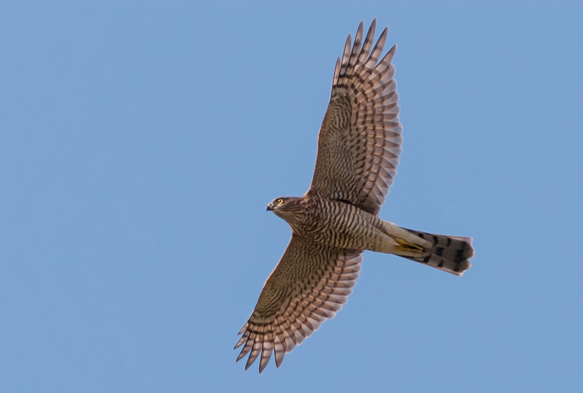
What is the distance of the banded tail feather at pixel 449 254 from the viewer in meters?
13.9

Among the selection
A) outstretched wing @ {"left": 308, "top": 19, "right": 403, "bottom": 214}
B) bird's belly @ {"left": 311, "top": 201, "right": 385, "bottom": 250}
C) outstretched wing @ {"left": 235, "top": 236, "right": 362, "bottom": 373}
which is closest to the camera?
outstretched wing @ {"left": 308, "top": 19, "right": 403, "bottom": 214}

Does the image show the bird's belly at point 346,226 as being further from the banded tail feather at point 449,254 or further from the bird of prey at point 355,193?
the banded tail feather at point 449,254

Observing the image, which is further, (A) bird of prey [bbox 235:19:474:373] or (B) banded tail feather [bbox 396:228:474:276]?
(B) banded tail feather [bbox 396:228:474:276]

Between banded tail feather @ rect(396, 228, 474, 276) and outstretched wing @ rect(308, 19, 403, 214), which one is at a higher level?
outstretched wing @ rect(308, 19, 403, 214)

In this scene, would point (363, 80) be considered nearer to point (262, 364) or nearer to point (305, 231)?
point (305, 231)

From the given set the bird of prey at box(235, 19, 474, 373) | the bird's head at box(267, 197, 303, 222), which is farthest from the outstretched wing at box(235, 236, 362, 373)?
the bird's head at box(267, 197, 303, 222)

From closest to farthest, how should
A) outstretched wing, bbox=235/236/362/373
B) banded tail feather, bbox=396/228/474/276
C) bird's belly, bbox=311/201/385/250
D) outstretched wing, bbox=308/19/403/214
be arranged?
outstretched wing, bbox=308/19/403/214 → bird's belly, bbox=311/201/385/250 → banded tail feather, bbox=396/228/474/276 → outstretched wing, bbox=235/236/362/373

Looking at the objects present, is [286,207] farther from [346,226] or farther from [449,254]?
[449,254]

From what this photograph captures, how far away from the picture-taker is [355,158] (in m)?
13.7

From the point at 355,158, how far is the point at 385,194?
2.54ft

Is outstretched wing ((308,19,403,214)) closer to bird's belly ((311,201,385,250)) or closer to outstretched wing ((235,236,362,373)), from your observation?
bird's belly ((311,201,385,250))

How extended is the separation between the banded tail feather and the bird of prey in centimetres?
2

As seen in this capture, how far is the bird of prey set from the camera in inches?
528

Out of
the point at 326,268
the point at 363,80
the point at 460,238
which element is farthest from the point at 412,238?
the point at 363,80
